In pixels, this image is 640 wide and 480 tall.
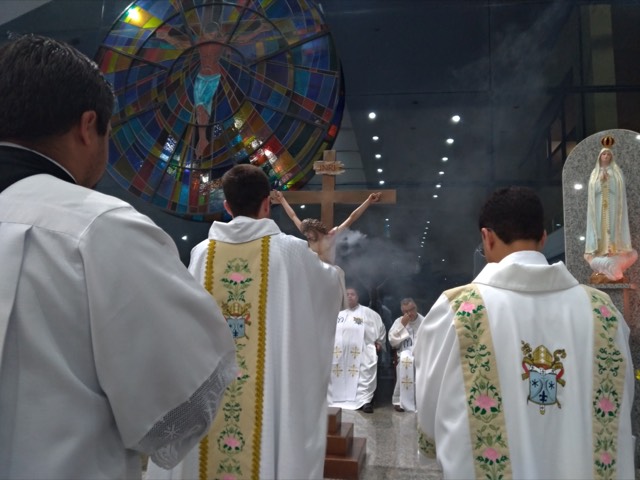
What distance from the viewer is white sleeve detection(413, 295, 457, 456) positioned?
6.18ft

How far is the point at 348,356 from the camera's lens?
7543 mm

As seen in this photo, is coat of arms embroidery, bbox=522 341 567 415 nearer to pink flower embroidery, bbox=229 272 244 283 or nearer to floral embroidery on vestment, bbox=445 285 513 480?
floral embroidery on vestment, bbox=445 285 513 480

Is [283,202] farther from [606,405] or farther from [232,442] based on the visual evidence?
[606,405]

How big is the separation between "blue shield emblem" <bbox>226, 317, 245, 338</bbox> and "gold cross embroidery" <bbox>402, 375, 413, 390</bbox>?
4.94 meters

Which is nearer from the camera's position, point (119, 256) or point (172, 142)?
point (119, 256)

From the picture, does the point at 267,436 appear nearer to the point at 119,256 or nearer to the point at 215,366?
the point at 215,366

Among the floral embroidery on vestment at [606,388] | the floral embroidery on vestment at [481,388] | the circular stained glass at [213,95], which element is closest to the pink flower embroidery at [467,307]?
the floral embroidery on vestment at [481,388]

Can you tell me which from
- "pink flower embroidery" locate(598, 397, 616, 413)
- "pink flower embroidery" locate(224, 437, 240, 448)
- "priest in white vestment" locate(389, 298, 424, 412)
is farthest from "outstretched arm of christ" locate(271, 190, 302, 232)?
"priest in white vestment" locate(389, 298, 424, 412)

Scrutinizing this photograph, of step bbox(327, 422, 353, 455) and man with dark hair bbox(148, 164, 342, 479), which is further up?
man with dark hair bbox(148, 164, 342, 479)

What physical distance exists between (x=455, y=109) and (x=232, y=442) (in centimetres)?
619

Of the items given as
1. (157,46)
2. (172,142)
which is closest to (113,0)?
(157,46)

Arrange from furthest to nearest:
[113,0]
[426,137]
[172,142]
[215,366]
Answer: [113,0]
[426,137]
[172,142]
[215,366]

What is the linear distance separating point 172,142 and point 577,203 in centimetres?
457

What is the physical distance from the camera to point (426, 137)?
788 cm
